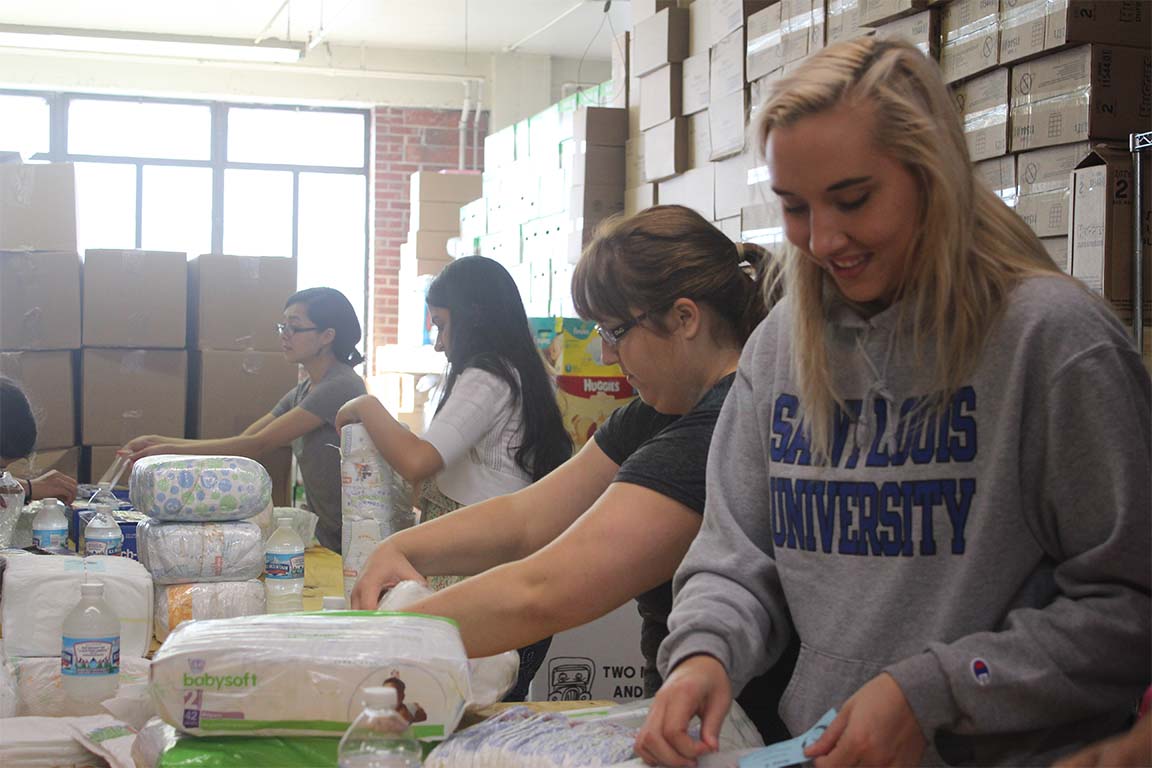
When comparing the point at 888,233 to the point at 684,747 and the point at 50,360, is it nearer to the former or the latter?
the point at 684,747

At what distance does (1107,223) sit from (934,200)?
55.7 inches

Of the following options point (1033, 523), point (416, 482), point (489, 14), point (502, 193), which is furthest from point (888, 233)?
point (489, 14)

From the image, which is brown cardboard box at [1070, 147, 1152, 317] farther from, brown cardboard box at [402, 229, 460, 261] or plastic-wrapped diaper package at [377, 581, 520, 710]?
brown cardboard box at [402, 229, 460, 261]

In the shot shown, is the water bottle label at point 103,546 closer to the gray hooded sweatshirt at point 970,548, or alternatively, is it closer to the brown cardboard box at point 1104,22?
the gray hooded sweatshirt at point 970,548

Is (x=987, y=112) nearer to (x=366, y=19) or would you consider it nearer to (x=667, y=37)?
(x=667, y=37)

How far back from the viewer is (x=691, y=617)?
112 cm

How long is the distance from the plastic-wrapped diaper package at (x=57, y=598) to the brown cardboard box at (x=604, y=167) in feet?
9.06

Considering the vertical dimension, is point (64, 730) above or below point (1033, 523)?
below

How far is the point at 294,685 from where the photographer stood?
1.15 meters

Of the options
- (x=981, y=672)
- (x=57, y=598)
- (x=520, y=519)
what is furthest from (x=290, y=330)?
(x=981, y=672)

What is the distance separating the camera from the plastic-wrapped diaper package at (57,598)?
1946 millimetres

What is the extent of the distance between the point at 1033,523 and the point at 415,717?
0.59m

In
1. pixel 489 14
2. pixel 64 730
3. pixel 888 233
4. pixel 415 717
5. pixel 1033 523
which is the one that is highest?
pixel 489 14

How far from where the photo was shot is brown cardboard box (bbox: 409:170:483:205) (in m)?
7.43
